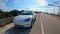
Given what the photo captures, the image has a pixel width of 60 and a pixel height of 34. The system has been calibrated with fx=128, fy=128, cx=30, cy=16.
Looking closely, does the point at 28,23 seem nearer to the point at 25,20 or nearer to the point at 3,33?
the point at 25,20

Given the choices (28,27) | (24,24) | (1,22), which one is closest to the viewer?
(24,24)

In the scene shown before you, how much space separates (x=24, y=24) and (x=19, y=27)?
783 mm

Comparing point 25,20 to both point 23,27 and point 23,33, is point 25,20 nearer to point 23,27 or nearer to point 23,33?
point 23,27

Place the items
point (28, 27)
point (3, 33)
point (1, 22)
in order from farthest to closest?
point (1, 22)
point (28, 27)
point (3, 33)

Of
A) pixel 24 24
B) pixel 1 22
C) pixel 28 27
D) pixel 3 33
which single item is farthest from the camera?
pixel 1 22

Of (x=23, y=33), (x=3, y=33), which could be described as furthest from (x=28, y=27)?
(x=3, y=33)

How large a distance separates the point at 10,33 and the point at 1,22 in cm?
460

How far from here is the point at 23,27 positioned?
37.9ft

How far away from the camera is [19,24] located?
1131 cm

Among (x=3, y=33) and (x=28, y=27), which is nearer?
(x=3, y=33)

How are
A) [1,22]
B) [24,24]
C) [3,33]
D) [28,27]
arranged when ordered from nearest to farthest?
[3,33] → [24,24] → [28,27] → [1,22]

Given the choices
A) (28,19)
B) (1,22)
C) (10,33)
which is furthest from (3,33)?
(1,22)

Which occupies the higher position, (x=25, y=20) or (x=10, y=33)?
(x=25, y=20)

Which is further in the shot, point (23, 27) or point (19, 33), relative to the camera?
point (23, 27)
